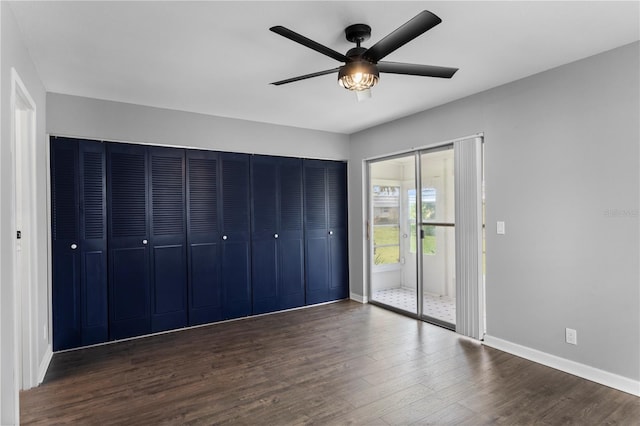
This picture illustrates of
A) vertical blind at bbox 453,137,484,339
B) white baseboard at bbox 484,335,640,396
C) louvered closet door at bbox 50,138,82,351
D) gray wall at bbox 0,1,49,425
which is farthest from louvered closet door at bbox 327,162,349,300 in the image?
gray wall at bbox 0,1,49,425

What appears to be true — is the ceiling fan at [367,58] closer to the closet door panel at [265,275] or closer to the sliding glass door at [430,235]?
the sliding glass door at [430,235]

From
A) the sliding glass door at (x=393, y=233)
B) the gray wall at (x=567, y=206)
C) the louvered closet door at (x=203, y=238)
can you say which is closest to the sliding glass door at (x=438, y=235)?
the sliding glass door at (x=393, y=233)

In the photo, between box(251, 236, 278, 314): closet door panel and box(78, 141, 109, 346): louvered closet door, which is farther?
box(251, 236, 278, 314): closet door panel

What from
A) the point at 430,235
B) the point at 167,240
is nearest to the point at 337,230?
the point at 430,235

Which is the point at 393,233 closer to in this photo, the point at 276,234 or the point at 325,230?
the point at 325,230

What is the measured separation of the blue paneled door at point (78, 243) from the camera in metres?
3.46

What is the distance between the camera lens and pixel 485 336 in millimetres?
3592

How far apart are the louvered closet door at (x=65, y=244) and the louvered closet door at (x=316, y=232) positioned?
274 cm

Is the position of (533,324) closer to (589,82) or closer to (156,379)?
(589,82)

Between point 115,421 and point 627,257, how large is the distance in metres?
3.84

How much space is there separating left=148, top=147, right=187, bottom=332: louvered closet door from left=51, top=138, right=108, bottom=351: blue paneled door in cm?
48

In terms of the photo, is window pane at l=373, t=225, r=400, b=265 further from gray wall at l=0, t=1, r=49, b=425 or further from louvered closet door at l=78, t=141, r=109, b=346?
gray wall at l=0, t=1, r=49, b=425

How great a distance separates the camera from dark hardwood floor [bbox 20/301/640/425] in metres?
2.35

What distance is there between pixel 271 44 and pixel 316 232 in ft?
9.99
